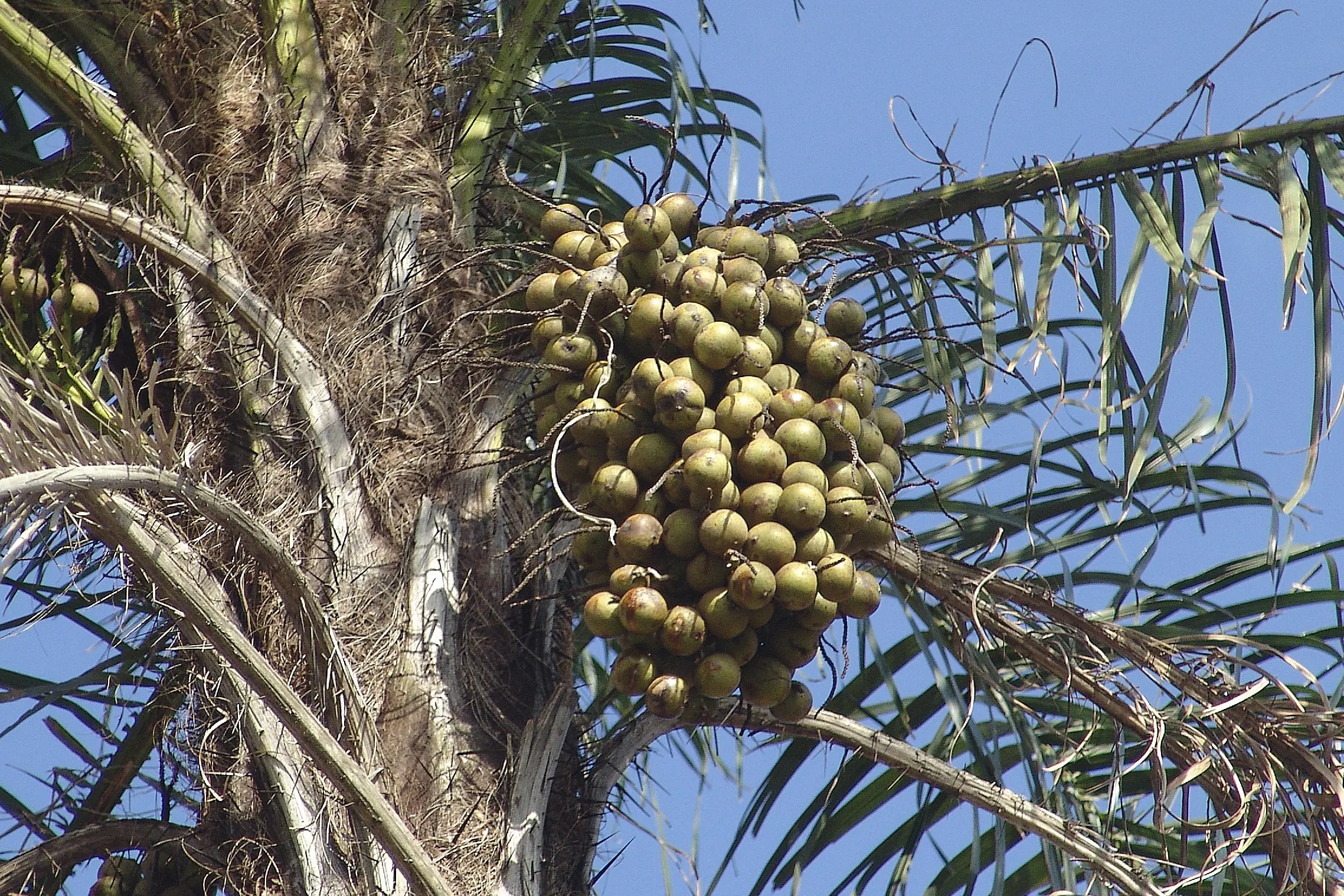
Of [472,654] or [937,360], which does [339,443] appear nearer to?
[472,654]

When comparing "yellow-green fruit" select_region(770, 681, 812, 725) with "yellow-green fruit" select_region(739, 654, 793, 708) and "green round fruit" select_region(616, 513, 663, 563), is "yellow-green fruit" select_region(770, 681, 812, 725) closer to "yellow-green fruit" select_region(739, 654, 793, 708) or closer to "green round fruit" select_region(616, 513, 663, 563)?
"yellow-green fruit" select_region(739, 654, 793, 708)

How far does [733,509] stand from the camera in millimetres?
2354

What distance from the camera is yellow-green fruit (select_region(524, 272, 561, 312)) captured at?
2627 mm

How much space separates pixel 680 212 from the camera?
266cm

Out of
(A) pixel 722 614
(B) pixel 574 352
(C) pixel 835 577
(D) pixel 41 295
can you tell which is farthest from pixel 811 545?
(D) pixel 41 295

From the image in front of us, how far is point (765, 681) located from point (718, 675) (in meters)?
0.11

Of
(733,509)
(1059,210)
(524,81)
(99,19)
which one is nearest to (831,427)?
(733,509)

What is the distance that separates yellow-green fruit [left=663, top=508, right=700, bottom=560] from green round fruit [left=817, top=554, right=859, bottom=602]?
0.18m

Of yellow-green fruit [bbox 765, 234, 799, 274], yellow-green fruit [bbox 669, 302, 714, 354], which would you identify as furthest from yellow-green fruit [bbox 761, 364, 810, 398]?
yellow-green fruit [bbox 765, 234, 799, 274]

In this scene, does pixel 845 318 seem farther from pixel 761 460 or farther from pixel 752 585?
pixel 752 585

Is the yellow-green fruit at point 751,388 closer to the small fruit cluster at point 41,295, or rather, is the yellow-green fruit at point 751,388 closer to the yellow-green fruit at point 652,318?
the yellow-green fruit at point 652,318

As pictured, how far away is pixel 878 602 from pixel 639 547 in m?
0.39

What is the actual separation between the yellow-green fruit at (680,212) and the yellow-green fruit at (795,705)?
76 cm

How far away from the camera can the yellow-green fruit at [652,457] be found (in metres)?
2.41
